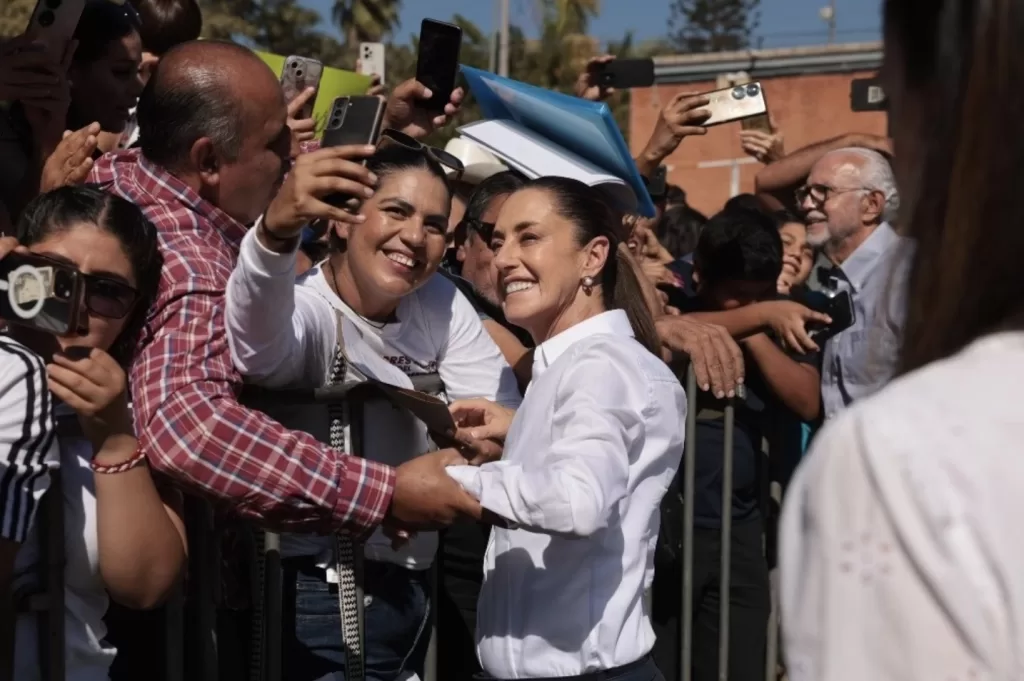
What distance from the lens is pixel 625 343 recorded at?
320 centimetres

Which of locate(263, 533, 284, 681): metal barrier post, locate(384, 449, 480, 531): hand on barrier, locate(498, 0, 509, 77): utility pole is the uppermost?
locate(384, 449, 480, 531): hand on barrier

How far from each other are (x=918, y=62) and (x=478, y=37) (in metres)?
43.3

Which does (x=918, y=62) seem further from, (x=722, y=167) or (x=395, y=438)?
(x=722, y=167)

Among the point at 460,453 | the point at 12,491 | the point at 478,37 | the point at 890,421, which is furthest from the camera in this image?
the point at 478,37

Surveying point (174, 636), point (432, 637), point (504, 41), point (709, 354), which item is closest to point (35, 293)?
point (174, 636)

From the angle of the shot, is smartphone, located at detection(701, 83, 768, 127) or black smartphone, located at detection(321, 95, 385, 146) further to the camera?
smartphone, located at detection(701, 83, 768, 127)

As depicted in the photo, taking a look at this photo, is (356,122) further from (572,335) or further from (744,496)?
(744,496)

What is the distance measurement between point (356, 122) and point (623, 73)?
7.93 feet

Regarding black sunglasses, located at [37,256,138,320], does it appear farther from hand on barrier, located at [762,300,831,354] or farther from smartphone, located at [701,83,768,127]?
smartphone, located at [701,83,768,127]

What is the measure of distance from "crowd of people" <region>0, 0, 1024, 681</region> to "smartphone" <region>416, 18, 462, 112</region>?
0.06m

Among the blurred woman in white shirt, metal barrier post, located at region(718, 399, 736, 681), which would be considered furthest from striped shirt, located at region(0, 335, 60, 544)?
metal barrier post, located at region(718, 399, 736, 681)

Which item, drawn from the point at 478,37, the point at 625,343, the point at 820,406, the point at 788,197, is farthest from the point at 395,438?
the point at 478,37

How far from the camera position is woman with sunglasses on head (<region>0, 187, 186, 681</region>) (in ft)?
8.20

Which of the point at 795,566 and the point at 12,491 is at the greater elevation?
the point at 795,566
